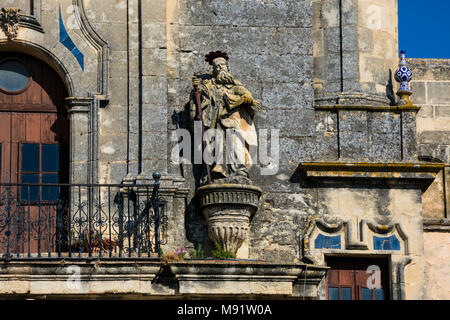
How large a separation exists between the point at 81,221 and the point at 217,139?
2165 mm

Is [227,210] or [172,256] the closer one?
[172,256]

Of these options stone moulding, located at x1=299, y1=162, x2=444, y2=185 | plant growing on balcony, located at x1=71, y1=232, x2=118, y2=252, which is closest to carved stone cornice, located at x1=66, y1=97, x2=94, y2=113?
plant growing on balcony, located at x1=71, y1=232, x2=118, y2=252

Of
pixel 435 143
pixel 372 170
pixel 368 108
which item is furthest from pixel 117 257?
pixel 435 143

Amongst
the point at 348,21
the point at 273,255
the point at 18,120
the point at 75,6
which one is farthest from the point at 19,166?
the point at 348,21

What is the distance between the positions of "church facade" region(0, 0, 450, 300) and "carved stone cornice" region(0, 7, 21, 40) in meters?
0.02

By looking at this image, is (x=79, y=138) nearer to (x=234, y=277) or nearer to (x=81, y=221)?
(x=81, y=221)

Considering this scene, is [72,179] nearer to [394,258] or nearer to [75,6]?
[75,6]

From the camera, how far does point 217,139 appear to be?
64.4ft

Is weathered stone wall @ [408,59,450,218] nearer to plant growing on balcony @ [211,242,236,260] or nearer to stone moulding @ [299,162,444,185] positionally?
stone moulding @ [299,162,444,185]

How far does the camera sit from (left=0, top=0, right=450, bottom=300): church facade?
63.9ft

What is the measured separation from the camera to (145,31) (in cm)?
2025
